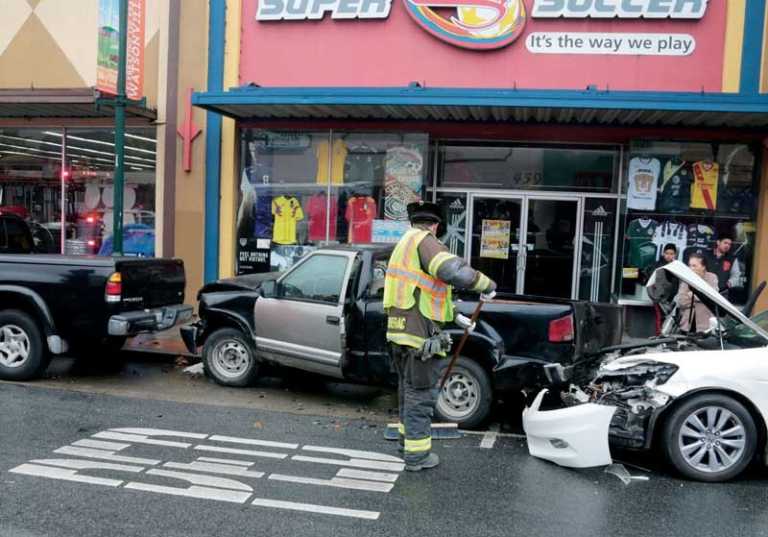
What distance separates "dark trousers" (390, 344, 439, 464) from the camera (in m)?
5.28

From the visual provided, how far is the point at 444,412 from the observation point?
6547 mm

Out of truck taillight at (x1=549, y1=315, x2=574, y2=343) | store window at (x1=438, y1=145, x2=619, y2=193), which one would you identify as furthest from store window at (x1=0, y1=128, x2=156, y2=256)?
truck taillight at (x1=549, y1=315, x2=574, y2=343)

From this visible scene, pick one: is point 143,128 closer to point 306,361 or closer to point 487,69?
point 487,69

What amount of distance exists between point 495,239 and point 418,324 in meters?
6.63

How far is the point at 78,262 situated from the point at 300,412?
9.50 ft

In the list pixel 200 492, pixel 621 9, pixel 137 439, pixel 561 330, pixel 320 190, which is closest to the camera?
pixel 200 492

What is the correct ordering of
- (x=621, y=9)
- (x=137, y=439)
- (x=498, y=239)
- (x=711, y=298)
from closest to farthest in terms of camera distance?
1. (x=711, y=298)
2. (x=137, y=439)
3. (x=621, y=9)
4. (x=498, y=239)

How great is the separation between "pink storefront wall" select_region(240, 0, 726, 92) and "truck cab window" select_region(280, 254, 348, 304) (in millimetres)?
5176

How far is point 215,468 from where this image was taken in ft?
17.1

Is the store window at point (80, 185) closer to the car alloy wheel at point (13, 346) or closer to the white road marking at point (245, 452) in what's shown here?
the car alloy wheel at point (13, 346)

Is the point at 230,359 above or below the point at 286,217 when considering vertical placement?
below

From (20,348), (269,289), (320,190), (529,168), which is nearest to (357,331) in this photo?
(269,289)

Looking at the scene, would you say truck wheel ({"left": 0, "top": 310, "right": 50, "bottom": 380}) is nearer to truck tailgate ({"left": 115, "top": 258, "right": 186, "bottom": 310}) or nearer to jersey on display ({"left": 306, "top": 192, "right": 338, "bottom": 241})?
truck tailgate ({"left": 115, "top": 258, "right": 186, "bottom": 310})

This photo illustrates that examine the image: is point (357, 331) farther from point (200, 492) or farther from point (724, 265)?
point (724, 265)
